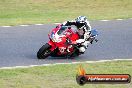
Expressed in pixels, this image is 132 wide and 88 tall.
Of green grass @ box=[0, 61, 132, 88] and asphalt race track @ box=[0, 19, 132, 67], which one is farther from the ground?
green grass @ box=[0, 61, 132, 88]

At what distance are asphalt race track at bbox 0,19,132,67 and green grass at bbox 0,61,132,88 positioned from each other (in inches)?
44.2

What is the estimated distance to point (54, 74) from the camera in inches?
456

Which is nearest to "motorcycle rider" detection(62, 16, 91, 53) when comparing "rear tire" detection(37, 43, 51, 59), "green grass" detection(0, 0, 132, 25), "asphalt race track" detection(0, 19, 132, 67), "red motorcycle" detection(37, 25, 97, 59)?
"red motorcycle" detection(37, 25, 97, 59)

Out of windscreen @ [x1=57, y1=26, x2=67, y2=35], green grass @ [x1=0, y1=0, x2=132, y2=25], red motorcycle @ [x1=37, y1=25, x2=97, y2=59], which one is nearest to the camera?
red motorcycle @ [x1=37, y1=25, x2=97, y2=59]

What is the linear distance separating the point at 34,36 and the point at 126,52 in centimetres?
394

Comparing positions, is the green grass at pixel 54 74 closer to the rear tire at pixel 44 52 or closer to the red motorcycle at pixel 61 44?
the red motorcycle at pixel 61 44

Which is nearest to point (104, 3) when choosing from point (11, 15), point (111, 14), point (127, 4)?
point (127, 4)

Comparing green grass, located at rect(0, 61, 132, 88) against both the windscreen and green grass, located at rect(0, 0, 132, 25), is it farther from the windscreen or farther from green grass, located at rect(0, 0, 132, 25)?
green grass, located at rect(0, 0, 132, 25)

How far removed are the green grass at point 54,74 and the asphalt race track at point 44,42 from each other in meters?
1.12

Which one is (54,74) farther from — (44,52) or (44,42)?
(44,42)

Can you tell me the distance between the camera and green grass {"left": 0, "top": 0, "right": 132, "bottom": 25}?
22.6 meters

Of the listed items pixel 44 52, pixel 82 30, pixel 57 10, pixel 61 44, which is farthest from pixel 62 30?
pixel 57 10

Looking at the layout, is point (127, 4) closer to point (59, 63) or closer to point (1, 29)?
point (1, 29)

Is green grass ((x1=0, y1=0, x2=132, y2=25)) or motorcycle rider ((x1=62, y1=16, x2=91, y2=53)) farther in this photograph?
green grass ((x1=0, y1=0, x2=132, y2=25))
